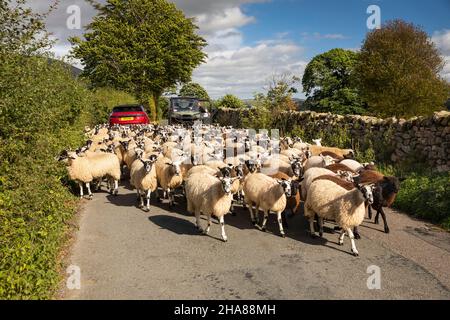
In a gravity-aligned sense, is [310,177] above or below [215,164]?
below

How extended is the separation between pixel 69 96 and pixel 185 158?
1086 cm

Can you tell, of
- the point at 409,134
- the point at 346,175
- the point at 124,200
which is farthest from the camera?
the point at 409,134

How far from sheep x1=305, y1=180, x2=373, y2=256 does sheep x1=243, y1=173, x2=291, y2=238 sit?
0.62 m

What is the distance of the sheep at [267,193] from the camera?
906 centimetres

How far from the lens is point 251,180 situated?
9953 mm

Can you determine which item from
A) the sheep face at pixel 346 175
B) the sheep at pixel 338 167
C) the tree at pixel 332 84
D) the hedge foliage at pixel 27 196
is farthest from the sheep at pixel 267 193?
the tree at pixel 332 84

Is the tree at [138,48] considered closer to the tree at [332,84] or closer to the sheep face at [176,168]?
the tree at [332,84]

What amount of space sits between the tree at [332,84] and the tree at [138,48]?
49.8ft

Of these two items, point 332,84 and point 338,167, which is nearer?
point 338,167

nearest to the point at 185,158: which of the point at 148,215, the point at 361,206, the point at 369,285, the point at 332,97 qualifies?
the point at 148,215

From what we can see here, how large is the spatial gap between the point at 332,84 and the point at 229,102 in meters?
12.9

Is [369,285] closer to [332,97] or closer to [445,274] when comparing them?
[445,274]

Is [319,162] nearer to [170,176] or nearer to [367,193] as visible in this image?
[367,193]

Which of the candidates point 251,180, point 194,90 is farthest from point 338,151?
point 194,90
